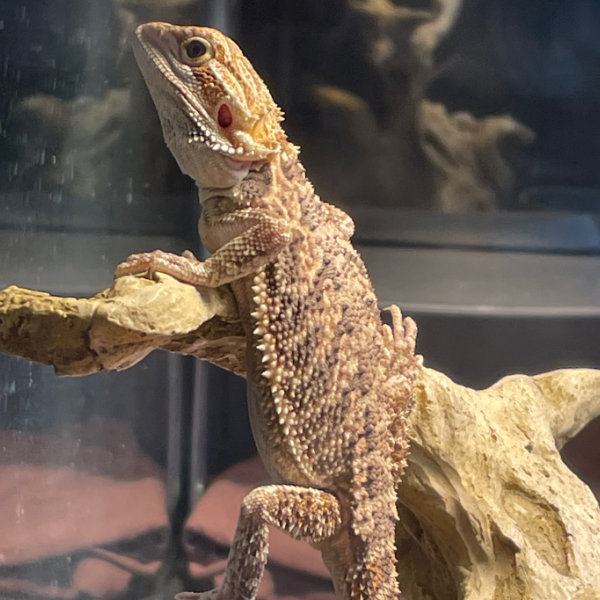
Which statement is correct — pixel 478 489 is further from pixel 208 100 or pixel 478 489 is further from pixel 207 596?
pixel 208 100

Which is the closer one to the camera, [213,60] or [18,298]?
[18,298]

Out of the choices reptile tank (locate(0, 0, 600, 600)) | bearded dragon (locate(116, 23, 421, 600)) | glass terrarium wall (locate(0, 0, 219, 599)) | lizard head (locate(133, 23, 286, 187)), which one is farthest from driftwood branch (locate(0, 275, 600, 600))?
glass terrarium wall (locate(0, 0, 219, 599))

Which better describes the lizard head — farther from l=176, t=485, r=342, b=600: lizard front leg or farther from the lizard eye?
l=176, t=485, r=342, b=600: lizard front leg

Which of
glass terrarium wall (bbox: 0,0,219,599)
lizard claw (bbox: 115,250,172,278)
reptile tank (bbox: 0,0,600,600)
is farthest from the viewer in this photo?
reptile tank (bbox: 0,0,600,600)

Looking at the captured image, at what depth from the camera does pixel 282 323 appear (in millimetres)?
1659

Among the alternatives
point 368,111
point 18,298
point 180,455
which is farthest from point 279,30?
point 18,298

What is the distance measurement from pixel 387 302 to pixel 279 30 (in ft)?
4.54

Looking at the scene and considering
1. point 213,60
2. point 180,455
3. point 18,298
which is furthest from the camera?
point 180,455

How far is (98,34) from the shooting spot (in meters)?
2.53

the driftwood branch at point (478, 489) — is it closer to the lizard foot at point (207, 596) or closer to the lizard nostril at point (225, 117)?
the lizard nostril at point (225, 117)

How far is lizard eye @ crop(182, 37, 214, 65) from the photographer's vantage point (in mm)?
1680

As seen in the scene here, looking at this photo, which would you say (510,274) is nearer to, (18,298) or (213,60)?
(213,60)

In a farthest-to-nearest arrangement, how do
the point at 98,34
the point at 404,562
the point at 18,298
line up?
the point at 98,34
the point at 404,562
the point at 18,298

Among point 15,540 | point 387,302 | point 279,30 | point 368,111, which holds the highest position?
point 279,30
